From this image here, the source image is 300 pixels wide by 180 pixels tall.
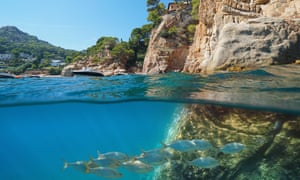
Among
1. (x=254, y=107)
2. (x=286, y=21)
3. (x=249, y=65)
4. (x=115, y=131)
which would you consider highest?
(x=286, y=21)

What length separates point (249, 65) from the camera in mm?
9398

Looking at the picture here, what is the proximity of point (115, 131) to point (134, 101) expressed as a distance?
6.98 m

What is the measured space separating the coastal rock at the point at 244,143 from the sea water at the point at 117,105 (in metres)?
0.62

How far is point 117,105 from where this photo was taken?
32.5ft

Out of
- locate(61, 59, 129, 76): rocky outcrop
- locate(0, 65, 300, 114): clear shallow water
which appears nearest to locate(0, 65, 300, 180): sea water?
locate(0, 65, 300, 114): clear shallow water

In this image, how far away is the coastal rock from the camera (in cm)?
570

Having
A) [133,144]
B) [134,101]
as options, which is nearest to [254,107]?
[134,101]

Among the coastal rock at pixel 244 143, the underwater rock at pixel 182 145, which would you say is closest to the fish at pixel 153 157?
the underwater rock at pixel 182 145

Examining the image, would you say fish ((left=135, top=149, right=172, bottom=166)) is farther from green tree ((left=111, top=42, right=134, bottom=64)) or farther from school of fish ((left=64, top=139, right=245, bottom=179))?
green tree ((left=111, top=42, right=134, bottom=64))

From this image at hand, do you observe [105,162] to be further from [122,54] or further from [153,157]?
[122,54]

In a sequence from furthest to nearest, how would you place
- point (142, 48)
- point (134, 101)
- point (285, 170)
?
1. point (142, 48)
2. point (134, 101)
3. point (285, 170)

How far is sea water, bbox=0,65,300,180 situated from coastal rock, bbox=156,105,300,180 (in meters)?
0.62

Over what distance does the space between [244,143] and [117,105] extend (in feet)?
18.9

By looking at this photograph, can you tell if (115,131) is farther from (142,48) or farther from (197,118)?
(142,48)
